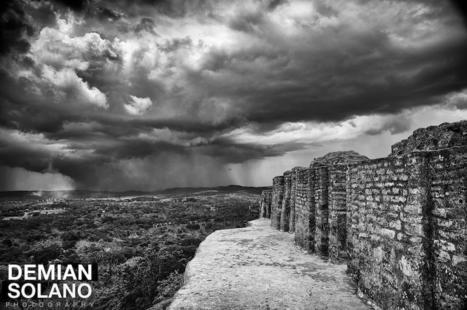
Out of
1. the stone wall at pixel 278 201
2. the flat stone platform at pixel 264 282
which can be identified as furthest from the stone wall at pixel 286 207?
the flat stone platform at pixel 264 282

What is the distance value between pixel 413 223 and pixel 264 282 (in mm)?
3986

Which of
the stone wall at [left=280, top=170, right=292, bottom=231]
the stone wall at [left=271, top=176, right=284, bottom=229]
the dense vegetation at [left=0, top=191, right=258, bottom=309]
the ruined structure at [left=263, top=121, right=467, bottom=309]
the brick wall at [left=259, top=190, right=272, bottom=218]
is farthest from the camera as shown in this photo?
the brick wall at [left=259, top=190, right=272, bottom=218]

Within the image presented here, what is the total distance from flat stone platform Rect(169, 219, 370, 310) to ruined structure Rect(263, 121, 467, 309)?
724 mm

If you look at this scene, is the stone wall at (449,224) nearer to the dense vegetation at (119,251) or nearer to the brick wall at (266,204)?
the dense vegetation at (119,251)

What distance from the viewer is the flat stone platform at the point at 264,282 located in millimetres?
5535

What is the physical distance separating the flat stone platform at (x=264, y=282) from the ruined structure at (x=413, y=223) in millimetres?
724

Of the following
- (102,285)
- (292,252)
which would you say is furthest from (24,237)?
(292,252)

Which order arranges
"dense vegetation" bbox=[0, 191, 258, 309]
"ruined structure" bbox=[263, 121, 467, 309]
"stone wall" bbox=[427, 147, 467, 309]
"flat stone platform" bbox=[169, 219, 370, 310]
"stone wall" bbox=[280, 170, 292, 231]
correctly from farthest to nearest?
"stone wall" bbox=[280, 170, 292, 231] < "dense vegetation" bbox=[0, 191, 258, 309] < "flat stone platform" bbox=[169, 219, 370, 310] < "ruined structure" bbox=[263, 121, 467, 309] < "stone wall" bbox=[427, 147, 467, 309]

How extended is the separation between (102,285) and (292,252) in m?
8.44

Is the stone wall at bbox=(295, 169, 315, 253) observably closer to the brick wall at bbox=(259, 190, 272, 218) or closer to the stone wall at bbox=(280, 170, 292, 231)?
the stone wall at bbox=(280, 170, 292, 231)

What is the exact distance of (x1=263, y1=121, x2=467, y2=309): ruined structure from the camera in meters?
3.59

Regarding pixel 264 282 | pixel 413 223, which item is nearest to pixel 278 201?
pixel 264 282

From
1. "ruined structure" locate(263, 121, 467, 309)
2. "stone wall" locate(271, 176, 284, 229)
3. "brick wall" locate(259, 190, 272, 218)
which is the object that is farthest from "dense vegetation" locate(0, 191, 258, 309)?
"stone wall" locate(271, 176, 284, 229)

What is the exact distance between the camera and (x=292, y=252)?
10.2 m
